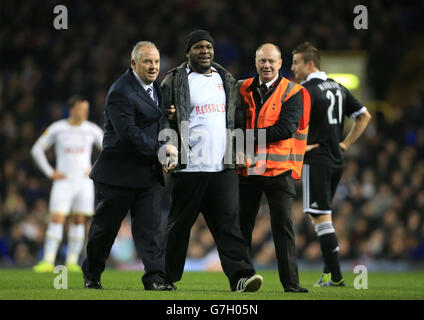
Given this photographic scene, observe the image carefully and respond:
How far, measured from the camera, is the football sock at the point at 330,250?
8727 mm

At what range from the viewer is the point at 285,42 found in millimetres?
20047

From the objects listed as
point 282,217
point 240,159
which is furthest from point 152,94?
point 282,217

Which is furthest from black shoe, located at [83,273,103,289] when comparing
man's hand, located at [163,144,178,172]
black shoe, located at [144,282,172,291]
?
man's hand, located at [163,144,178,172]

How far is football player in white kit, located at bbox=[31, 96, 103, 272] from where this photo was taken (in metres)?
11.8

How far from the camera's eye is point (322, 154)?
8.86 meters

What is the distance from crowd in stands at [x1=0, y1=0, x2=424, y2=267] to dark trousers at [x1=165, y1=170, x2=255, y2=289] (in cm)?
727

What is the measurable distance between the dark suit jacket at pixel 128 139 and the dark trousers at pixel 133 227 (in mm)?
110

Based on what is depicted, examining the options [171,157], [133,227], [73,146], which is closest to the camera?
[171,157]

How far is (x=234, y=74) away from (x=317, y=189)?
10361 mm
